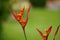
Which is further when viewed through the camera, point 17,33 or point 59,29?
point 17,33

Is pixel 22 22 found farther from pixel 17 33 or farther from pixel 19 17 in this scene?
pixel 17 33

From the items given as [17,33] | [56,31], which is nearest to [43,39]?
[56,31]

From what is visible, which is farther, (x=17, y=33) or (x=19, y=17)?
(x=17, y=33)

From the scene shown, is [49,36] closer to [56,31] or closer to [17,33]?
[56,31]

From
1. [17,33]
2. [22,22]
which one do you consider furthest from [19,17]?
[17,33]

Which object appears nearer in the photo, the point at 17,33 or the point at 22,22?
the point at 22,22

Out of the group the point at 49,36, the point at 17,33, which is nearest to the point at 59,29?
the point at 49,36
